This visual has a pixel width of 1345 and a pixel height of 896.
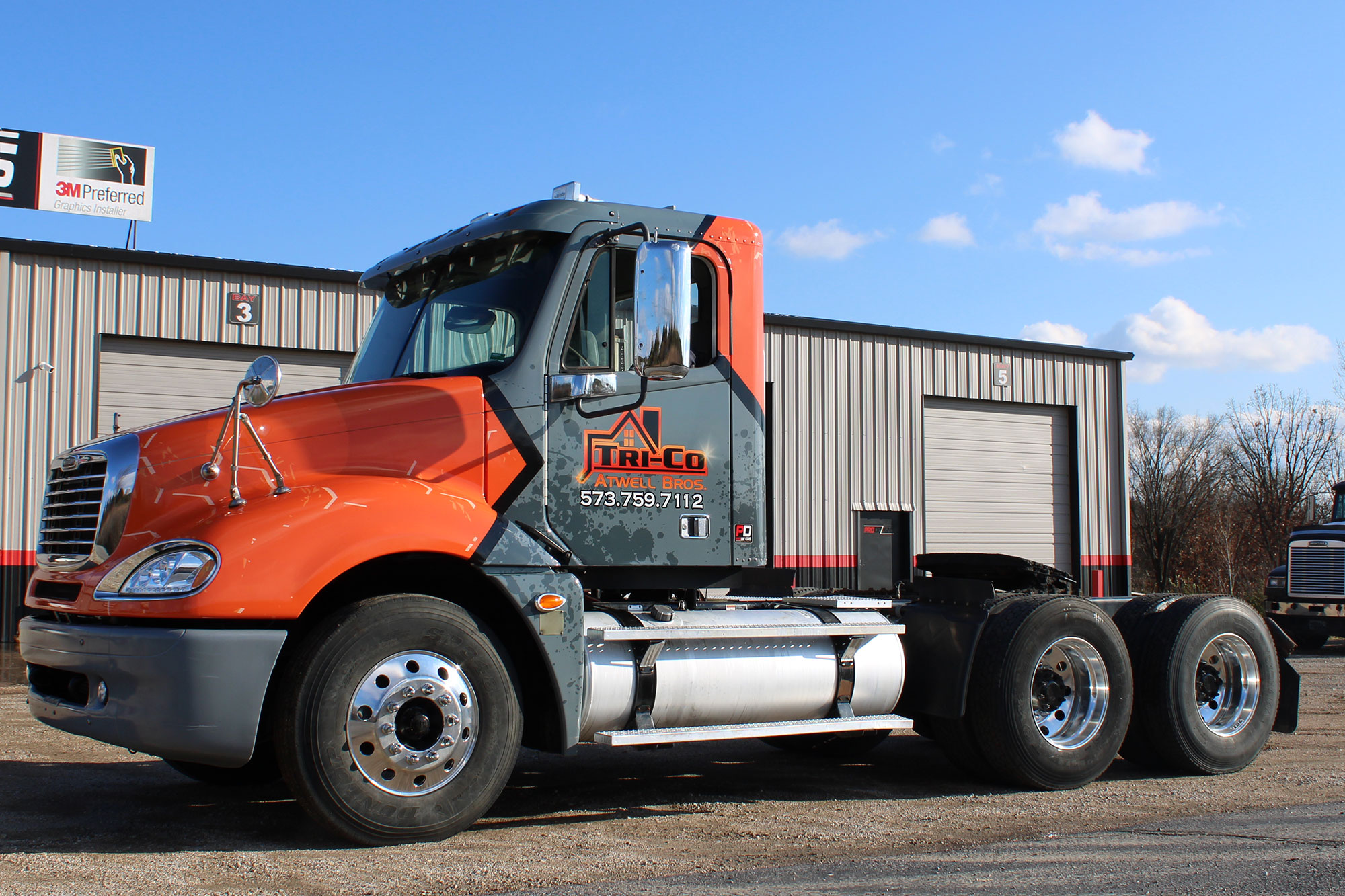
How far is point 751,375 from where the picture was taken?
20.4ft

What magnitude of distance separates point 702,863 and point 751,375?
8.39 ft

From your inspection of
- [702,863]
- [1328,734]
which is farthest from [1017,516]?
[702,863]

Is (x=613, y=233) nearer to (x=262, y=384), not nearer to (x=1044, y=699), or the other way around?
(x=262, y=384)

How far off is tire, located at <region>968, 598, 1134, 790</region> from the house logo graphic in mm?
2100

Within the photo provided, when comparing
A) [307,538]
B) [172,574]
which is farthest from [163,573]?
[307,538]

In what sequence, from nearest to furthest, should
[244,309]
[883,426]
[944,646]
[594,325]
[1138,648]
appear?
1. [594,325]
2. [944,646]
3. [1138,648]
4. [244,309]
5. [883,426]

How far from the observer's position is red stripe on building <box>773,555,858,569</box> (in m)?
19.7

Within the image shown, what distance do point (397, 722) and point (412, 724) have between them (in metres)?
0.06

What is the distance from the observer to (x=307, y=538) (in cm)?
475

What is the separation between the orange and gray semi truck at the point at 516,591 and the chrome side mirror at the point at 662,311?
0.01m

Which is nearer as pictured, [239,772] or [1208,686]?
[239,772]

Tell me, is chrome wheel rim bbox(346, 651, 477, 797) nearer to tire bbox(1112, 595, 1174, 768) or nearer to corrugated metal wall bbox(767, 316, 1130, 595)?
tire bbox(1112, 595, 1174, 768)

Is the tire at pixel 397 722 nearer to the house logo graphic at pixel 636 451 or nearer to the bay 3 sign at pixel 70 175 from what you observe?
the house logo graphic at pixel 636 451

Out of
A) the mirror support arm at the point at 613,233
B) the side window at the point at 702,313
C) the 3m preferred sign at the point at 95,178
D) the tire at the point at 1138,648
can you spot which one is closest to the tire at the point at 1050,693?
the tire at the point at 1138,648
